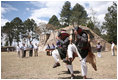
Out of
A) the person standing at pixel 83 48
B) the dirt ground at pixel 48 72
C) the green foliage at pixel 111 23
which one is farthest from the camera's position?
the green foliage at pixel 111 23

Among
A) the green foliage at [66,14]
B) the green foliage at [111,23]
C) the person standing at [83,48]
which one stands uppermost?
the green foliage at [66,14]

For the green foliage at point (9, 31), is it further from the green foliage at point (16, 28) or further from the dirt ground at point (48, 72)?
the dirt ground at point (48, 72)

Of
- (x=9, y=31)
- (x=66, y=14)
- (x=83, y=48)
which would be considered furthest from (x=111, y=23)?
(x=83, y=48)

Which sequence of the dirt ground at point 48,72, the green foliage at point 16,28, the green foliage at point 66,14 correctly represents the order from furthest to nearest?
the green foliage at point 66,14
the green foliage at point 16,28
the dirt ground at point 48,72

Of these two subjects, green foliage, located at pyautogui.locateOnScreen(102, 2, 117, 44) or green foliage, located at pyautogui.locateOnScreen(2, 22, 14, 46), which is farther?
green foliage, located at pyautogui.locateOnScreen(2, 22, 14, 46)

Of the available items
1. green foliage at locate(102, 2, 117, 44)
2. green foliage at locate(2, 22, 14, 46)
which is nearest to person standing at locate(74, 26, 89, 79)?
green foliage at locate(102, 2, 117, 44)

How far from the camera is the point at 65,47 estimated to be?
644 cm

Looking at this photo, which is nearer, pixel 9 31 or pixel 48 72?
pixel 48 72

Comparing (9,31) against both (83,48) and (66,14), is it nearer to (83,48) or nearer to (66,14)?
(66,14)

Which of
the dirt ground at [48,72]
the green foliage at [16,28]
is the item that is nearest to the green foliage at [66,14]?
the green foliage at [16,28]

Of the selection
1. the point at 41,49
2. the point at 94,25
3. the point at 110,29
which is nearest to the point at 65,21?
the point at 94,25

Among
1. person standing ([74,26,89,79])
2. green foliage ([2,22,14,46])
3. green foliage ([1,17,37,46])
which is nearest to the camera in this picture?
person standing ([74,26,89,79])

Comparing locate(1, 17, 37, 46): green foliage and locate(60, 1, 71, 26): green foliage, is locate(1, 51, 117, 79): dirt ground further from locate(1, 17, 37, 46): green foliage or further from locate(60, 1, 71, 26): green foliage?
locate(60, 1, 71, 26): green foliage

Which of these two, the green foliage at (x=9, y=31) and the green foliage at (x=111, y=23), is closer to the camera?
the green foliage at (x=111, y=23)
